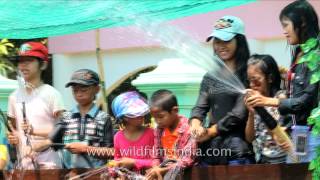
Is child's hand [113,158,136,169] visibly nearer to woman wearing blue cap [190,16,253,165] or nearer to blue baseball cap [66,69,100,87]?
woman wearing blue cap [190,16,253,165]

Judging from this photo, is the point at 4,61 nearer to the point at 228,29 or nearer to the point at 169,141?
the point at 169,141

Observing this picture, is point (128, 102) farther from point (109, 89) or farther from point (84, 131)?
point (109, 89)

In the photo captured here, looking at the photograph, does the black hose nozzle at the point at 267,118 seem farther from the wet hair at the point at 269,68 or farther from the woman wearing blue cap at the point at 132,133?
the woman wearing blue cap at the point at 132,133

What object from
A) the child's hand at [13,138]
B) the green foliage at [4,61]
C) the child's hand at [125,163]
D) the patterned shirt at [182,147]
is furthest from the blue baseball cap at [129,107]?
the green foliage at [4,61]

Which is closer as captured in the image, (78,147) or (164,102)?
(164,102)

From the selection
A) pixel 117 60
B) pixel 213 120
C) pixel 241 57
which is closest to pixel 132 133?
pixel 213 120

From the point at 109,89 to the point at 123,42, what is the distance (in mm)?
549

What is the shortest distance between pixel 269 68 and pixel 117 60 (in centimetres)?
433

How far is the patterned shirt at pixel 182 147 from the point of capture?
13.1 feet

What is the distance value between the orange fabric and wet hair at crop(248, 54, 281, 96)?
616mm

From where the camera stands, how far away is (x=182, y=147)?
160 inches

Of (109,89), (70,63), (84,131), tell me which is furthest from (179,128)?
(70,63)

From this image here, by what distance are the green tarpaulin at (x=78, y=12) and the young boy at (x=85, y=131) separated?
1.91 feet

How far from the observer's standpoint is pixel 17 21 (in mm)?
5336
